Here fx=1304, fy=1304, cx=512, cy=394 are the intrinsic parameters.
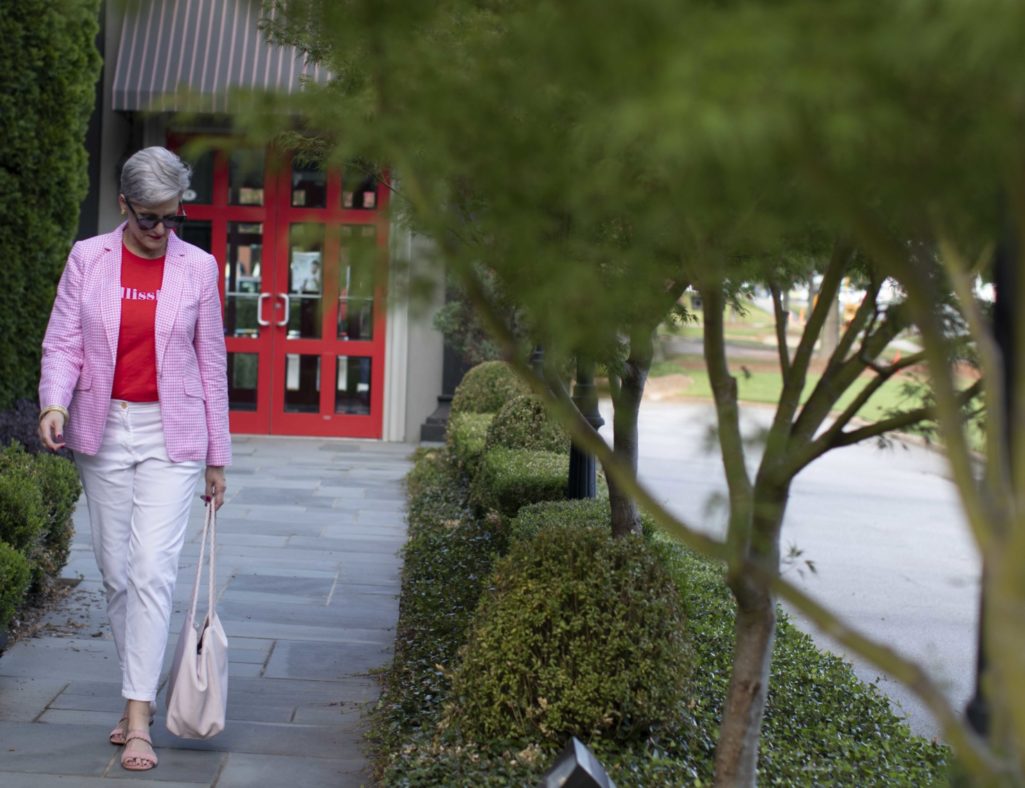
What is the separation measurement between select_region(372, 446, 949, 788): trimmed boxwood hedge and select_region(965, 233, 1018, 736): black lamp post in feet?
4.97

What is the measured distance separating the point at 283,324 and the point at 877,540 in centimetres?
629

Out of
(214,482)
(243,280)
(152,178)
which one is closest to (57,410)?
(214,482)

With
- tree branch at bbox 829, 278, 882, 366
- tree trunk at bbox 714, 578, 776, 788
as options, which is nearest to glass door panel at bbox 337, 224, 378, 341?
tree branch at bbox 829, 278, 882, 366

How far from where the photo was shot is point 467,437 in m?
9.65

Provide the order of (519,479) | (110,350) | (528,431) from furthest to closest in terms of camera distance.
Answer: (528,431) < (519,479) < (110,350)

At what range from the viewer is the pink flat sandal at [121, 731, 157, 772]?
393cm

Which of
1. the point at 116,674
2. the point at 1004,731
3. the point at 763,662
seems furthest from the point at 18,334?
the point at 1004,731

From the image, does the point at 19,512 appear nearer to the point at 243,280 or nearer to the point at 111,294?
the point at 111,294

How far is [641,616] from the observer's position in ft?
12.3

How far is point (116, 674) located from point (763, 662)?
3124 mm

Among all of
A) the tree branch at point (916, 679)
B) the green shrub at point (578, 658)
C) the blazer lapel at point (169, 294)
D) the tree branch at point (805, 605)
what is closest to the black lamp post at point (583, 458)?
the green shrub at point (578, 658)

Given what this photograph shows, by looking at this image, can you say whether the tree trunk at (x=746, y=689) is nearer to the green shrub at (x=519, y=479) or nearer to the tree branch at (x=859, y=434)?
the tree branch at (x=859, y=434)

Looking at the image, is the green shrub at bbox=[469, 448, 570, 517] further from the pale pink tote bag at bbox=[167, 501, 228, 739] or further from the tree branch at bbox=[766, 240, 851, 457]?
the tree branch at bbox=[766, 240, 851, 457]

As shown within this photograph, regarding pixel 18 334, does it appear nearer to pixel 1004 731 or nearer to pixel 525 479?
pixel 525 479
